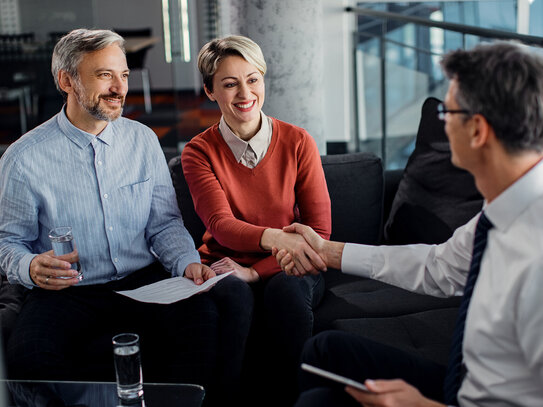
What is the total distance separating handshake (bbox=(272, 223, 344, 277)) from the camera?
6.55 ft

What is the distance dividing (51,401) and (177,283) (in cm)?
54

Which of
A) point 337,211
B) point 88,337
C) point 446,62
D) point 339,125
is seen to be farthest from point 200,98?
point 446,62

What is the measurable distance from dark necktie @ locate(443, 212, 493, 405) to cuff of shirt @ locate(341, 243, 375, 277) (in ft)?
1.55

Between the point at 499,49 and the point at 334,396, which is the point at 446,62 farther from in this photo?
the point at 334,396

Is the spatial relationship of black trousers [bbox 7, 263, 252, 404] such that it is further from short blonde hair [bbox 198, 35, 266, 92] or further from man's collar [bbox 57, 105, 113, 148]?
short blonde hair [bbox 198, 35, 266, 92]

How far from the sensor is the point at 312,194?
7.61ft

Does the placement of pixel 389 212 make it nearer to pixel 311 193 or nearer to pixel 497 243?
pixel 311 193

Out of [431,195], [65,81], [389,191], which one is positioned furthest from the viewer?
[389,191]

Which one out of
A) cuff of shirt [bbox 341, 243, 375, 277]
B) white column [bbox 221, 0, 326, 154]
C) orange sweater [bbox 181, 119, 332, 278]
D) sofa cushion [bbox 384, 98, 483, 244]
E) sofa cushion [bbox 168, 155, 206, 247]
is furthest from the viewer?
white column [bbox 221, 0, 326, 154]

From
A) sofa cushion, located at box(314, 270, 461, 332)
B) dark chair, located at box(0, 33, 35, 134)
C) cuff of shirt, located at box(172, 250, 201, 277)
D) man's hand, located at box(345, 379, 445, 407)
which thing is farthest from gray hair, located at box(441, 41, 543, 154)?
dark chair, located at box(0, 33, 35, 134)

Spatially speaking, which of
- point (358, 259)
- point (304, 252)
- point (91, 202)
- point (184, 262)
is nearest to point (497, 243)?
point (358, 259)

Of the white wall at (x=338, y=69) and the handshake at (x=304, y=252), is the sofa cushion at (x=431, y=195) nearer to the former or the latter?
the handshake at (x=304, y=252)

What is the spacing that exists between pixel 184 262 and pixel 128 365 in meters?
0.60

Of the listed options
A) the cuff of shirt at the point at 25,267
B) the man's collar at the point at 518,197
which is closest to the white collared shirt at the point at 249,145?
the cuff of shirt at the point at 25,267
